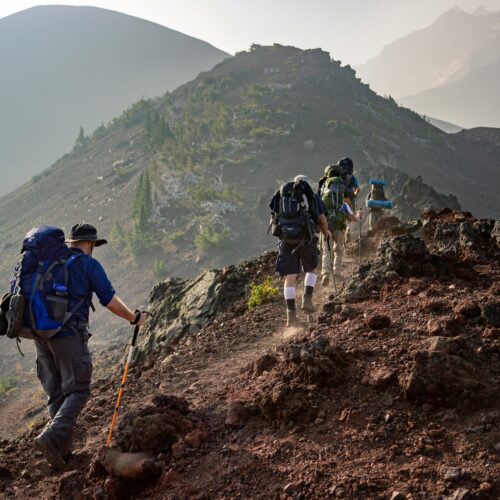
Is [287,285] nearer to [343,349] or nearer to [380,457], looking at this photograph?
[343,349]

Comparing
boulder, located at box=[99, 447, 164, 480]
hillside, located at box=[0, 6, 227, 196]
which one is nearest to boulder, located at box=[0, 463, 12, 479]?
boulder, located at box=[99, 447, 164, 480]

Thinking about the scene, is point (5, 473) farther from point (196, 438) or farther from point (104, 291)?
point (196, 438)

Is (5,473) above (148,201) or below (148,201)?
below

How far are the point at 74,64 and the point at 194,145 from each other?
137253 millimetres

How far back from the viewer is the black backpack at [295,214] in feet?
22.4

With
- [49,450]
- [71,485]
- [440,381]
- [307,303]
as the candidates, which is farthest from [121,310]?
[307,303]

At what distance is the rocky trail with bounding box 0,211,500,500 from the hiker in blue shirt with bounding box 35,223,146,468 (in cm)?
29

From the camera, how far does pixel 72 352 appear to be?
455cm

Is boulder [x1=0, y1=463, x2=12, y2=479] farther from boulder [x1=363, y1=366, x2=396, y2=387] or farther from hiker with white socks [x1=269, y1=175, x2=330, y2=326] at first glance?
hiker with white socks [x1=269, y1=175, x2=330, y2=326]

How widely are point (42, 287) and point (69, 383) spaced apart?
2.86 ft

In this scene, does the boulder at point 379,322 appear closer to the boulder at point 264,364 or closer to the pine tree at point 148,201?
the boulder at point 264,364

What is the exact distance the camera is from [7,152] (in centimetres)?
13562

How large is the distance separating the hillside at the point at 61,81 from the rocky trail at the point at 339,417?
12840 centimetres

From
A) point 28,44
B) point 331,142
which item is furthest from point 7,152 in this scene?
point 331,142
